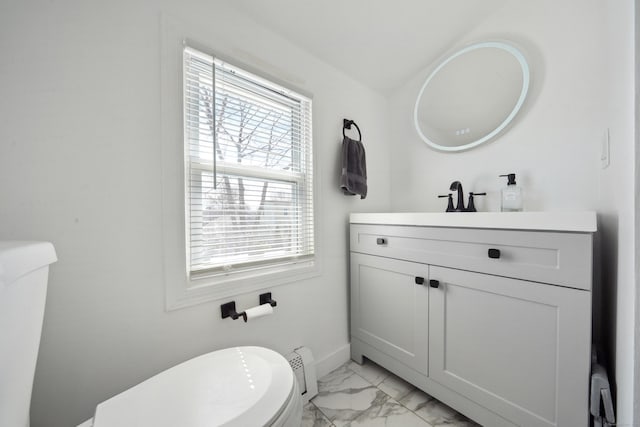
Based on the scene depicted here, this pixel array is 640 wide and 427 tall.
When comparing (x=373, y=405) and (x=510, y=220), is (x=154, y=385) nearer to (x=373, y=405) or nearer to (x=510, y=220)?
(x=373, y=405)

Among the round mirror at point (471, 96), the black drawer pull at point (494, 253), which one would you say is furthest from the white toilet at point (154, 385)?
the round mirror at point (471, 96)

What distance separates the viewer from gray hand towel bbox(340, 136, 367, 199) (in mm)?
1453

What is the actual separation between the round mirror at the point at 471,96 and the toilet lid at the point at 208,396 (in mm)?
1593

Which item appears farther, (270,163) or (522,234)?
(270,163)

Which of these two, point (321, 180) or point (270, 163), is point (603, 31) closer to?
point (321, 180)

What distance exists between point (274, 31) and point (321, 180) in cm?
84

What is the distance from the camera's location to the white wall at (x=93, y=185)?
0.69 meters

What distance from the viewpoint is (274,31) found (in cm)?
124

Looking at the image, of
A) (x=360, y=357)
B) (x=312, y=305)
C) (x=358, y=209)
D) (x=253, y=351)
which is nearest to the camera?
(x=253, y=351)

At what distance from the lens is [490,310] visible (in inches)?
38.3

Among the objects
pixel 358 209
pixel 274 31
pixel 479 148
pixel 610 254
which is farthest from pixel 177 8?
pixel 610 254

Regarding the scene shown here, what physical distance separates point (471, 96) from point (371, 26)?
0.74 meters

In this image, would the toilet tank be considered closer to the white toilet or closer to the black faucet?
the white toilet

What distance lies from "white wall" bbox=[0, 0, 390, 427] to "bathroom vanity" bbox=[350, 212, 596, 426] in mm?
945
